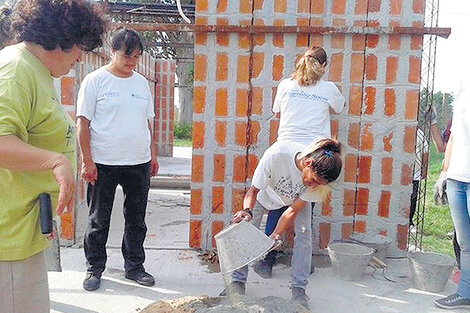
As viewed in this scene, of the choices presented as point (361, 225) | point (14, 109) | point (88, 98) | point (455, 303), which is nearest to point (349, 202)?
point (361, 225)

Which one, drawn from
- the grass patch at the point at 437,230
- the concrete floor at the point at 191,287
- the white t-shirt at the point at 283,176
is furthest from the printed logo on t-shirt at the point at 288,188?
the grass patch at the point at 437,230

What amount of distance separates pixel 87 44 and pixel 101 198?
1.69 m

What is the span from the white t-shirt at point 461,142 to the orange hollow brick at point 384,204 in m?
0.86

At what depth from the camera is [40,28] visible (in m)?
1.56

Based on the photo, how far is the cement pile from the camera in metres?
2.56

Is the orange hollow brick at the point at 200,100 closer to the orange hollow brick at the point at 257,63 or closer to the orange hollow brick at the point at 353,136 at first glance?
the orange hollow brick at the point at 257,63

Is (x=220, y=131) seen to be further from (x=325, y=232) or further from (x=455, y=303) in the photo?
(x=455, y=303)

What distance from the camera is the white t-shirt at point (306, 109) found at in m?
3.35

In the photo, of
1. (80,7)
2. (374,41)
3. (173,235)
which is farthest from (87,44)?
(173,235)

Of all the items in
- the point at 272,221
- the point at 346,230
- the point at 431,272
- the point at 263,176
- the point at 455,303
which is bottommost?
the point at 455,303

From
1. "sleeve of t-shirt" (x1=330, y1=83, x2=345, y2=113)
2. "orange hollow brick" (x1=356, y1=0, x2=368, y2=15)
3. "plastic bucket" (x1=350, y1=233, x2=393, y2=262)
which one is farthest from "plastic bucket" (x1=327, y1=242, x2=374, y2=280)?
"orange hollow brick" (x1=356, y1=0, x2=368, y2=15)

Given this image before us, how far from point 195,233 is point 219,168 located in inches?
22.9

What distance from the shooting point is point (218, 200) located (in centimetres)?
395

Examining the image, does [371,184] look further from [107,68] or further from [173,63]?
[173,63]
